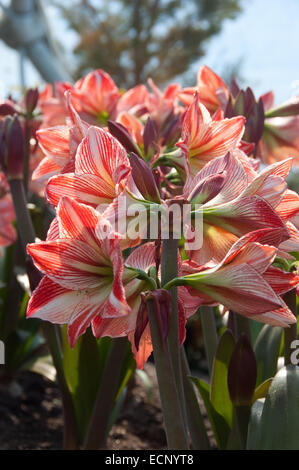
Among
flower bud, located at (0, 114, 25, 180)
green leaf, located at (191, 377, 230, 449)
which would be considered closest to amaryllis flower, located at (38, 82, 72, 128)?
flower bud, located at (0, 114, 25, 180)

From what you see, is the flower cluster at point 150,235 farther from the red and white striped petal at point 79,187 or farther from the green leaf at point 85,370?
the green leaf at point 85,370

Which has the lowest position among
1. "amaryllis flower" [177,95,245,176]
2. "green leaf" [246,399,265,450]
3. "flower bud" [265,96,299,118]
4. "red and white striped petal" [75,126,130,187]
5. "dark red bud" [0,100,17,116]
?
"green leaf" [246,399,265,450]

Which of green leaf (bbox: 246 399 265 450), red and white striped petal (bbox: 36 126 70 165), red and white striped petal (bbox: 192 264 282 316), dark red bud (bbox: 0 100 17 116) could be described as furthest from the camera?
dark red bud (bbox: 0 100 17 116)

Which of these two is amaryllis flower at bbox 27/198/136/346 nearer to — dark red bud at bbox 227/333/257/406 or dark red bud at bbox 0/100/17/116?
dark red bud at bbox 227/333/257/406

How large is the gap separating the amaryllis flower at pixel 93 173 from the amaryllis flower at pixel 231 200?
0.07 metres

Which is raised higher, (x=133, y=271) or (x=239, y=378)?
(x=133, y=271)

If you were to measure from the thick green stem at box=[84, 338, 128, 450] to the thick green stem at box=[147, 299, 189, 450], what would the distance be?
0.28 meters

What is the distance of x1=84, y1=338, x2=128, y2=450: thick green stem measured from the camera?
2.45 feet

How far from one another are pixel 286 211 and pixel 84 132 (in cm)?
21

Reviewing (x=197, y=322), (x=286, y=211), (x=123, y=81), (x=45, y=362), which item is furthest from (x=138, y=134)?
(x=123, y=81)

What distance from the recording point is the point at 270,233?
443 mm

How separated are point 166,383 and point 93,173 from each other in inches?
7.4

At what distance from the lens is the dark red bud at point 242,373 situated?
1.84 feet
